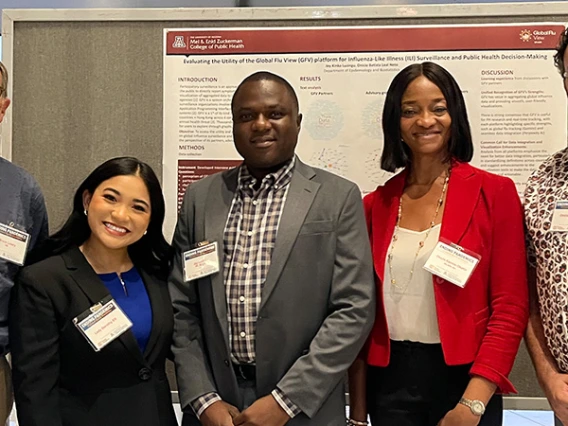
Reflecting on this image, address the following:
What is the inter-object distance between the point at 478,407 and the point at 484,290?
37 cm

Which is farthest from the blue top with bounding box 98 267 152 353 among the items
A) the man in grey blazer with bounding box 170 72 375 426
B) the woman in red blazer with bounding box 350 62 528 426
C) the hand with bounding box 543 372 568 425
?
the hand with bounding box 543 372 568 425

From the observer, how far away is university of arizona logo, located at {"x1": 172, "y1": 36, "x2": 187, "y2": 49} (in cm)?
293

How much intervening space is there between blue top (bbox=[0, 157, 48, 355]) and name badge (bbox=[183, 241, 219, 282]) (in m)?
0.62

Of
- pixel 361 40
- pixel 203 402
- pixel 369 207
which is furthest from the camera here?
pixel 361 40

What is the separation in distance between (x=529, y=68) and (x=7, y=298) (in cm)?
248

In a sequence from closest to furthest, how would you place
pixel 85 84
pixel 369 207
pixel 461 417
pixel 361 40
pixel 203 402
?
pixel 461 417 → pixel 203 402 → pixel 369 207 → pixel 361 40 → pixel 85 84

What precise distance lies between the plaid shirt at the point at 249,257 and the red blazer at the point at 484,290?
410 mm

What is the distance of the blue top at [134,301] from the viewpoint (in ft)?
6.29

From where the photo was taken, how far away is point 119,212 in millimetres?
1939

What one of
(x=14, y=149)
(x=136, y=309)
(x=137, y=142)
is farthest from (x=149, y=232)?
(x=14, y=149)

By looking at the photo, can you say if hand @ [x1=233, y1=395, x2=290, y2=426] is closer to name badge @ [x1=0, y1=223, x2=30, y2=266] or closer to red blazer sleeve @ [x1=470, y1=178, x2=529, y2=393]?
red blazer sleeve @ [x1=470, y1=178, x2=529, y2=393]

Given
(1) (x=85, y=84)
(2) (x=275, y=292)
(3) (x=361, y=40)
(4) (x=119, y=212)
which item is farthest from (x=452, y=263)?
(1) (x=85, y=84)

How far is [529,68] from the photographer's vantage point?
279cm

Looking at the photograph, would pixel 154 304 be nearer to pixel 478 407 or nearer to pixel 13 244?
pixel 13 244
